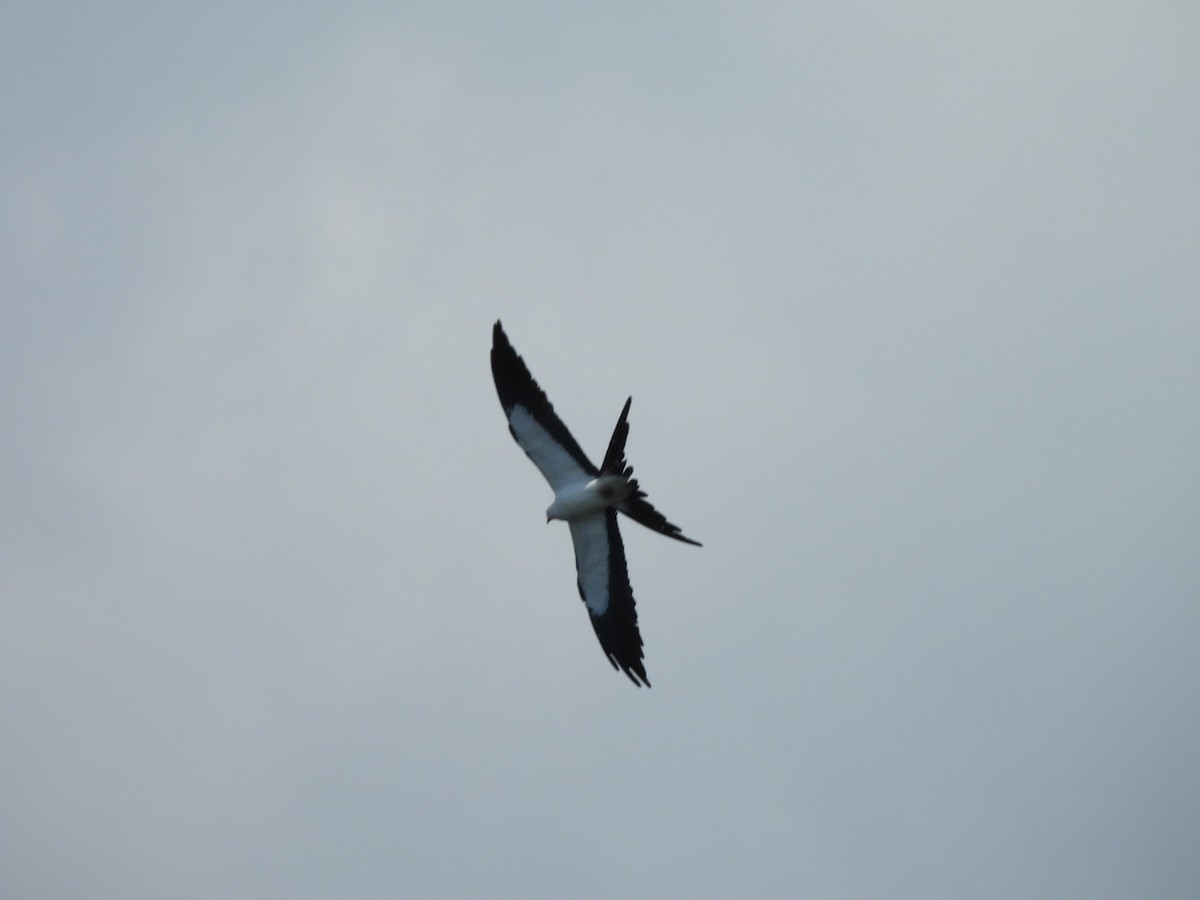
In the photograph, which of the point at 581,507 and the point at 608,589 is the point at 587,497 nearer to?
the point at 581,507

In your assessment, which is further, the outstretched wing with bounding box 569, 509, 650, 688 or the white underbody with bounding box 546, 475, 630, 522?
the outstretched wing with bounding box 569, 509, 650, 688

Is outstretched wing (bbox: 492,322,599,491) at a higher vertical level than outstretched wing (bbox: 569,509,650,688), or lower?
higher

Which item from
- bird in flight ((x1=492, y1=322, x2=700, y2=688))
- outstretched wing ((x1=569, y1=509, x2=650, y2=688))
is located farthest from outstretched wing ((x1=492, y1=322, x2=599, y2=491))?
outstretched wing ((x1=569, y1=509, x2=650, y2=688))

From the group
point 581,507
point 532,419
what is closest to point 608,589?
point 581,507

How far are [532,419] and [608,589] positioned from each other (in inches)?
121

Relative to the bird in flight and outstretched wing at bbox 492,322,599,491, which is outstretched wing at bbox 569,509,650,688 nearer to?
the bird in flight

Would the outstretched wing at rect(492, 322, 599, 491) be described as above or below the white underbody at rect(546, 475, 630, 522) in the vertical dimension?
above

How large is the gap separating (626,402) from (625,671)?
193 inches

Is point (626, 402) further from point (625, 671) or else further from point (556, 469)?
point (625, 671)

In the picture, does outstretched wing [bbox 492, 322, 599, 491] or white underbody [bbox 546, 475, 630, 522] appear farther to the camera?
outstretched wing [bbox 492, 322, 599, 491]

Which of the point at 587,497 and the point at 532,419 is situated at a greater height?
the point at 532,419

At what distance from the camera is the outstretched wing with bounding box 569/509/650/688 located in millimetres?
20312

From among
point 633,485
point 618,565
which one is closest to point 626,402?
point 633,485

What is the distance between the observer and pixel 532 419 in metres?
20.6
